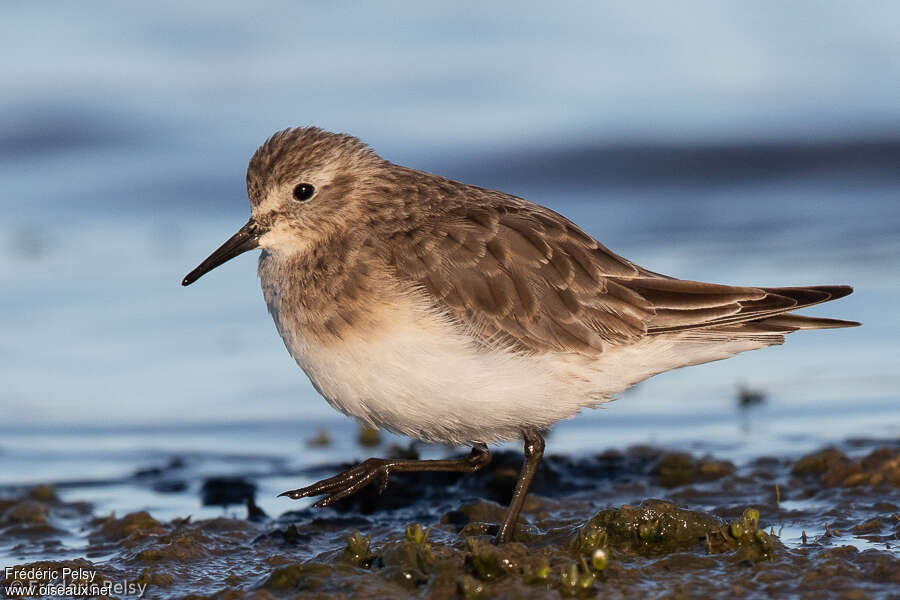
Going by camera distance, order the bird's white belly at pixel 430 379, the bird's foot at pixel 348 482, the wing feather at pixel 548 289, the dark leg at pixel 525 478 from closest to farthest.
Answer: the bird's white belly at pixel 430 379, the dark leg at pixel 525 478, the wing feather at pixel 548 289, the bird's foot at pixel 348 482

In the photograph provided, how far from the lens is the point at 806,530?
242 inches

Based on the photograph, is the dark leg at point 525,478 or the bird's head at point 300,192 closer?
the dark leg at point 525,478

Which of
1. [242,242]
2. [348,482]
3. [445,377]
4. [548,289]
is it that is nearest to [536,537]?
[445,377]

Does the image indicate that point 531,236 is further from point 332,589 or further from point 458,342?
point 332,589

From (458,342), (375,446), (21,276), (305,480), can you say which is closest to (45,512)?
(305,480)

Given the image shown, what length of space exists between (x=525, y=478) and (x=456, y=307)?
0.95m

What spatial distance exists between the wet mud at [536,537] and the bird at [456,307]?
36 centimetres

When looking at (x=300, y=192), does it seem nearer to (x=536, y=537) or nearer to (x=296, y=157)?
(x=296, y=157)

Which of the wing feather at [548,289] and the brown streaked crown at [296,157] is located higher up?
the brown streaked crown at [296,157]

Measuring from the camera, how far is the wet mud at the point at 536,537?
5.24 metres

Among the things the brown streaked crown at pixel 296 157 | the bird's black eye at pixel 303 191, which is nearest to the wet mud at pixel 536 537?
the bird's black eye at pixel 303 191

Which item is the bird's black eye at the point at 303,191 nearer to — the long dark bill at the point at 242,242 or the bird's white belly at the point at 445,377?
the long dark bill at the point at 242,242

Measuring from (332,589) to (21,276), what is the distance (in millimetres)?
7392

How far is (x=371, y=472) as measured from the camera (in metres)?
6.47
